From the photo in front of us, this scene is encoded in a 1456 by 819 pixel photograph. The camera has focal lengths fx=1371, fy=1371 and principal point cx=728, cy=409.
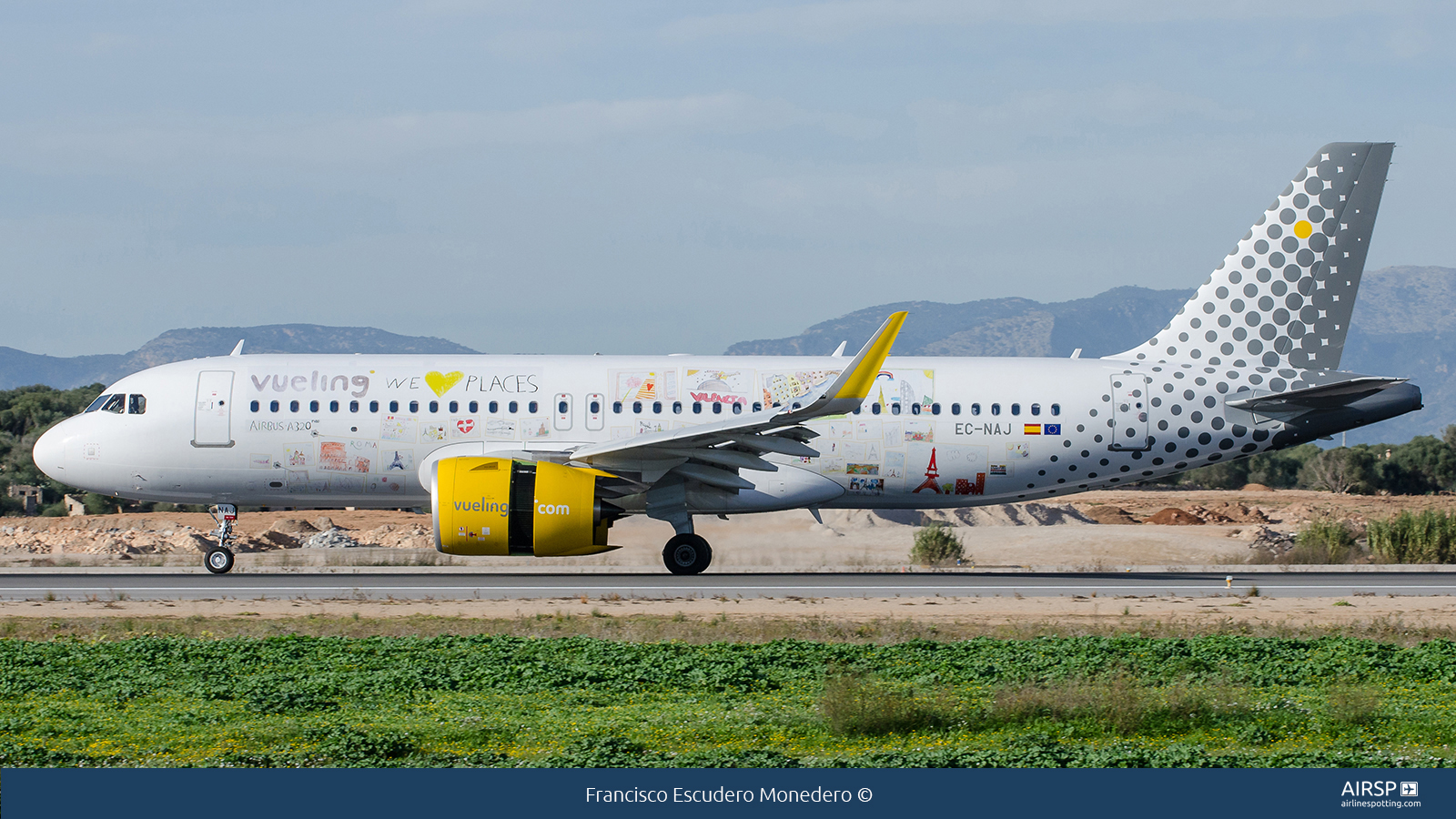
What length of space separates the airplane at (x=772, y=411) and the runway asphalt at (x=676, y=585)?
1.23 m

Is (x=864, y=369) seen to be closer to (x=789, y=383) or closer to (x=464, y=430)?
(x=789, y=383)

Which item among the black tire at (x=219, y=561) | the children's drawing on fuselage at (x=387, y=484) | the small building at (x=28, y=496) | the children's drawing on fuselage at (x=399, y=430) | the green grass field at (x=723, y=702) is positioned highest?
the children's drawing on fuselage at (x=399, y=430)

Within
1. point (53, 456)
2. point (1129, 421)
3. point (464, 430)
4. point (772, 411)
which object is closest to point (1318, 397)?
point (1129, 421)

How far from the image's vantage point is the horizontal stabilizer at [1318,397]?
22250mm

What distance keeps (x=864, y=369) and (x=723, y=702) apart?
9.14 metres

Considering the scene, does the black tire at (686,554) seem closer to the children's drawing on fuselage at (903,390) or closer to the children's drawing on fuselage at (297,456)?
the children's drawing on fuselage at (903,390)

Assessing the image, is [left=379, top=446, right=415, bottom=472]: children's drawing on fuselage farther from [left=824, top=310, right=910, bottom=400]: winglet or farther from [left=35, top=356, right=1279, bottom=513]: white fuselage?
[left=824, top=310, right=910, bottom=400]: winglet

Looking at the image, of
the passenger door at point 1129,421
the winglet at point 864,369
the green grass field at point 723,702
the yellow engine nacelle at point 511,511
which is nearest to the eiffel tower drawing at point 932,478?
the passenger door at point 1129,421

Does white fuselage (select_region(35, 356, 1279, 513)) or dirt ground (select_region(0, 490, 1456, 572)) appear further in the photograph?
dirt ground (select_region(0, 490, 1456, 572))

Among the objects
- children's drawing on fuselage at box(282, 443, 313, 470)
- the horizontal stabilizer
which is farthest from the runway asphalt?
the horizontal stabilizer

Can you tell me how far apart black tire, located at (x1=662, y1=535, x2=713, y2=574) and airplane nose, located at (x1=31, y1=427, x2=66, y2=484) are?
1033 cm

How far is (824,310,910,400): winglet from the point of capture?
1950cm

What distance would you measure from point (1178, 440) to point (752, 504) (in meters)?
7.46

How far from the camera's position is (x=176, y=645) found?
13.8 meters
